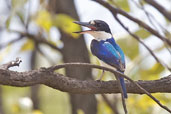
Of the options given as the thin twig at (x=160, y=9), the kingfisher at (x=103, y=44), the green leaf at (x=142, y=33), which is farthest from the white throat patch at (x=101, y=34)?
the green leaf at (x=142, y=33)

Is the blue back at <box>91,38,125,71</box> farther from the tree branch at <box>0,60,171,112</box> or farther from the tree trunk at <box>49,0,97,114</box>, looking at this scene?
the tree trunk at <box>49,0,97,114</box>

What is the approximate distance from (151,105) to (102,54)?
1.28 m

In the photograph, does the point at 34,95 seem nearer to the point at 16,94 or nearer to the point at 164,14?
the point at 16,94

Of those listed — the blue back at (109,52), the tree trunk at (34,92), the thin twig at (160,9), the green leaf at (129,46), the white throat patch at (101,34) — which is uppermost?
the thin twig at (160,9)

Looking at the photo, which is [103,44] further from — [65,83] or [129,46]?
[65,83]

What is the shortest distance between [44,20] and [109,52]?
40.0 inches

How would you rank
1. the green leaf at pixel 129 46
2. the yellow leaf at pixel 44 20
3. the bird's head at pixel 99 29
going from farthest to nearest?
the yellow leaf at pixel 44 20
the green leaf at pixel 129 46
the bird's head at pixel 99 29

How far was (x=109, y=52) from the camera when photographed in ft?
10.4

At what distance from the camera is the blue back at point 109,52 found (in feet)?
9.96

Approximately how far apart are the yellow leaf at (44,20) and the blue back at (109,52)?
658 millimetres

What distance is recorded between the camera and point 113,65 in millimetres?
3072

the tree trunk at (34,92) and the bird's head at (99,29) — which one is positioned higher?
the bird's head at (99,29)

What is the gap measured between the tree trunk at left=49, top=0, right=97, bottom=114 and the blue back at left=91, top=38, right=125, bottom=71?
3.68 ft

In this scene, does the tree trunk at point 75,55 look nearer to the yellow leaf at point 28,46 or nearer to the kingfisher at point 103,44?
the yellow leaf at point 28,46
